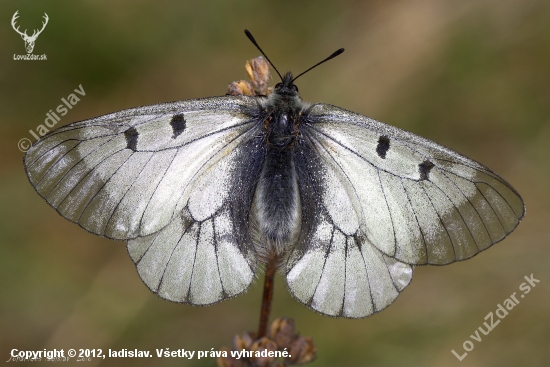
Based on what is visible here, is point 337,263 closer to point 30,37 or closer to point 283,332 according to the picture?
point 283,332

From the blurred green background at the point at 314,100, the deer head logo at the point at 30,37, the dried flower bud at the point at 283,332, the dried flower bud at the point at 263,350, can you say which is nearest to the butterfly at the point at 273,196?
the dried flower bud at the point at 283,332

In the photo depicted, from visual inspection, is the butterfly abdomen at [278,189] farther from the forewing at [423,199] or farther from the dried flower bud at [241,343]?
the dried flower bud at [241,343]

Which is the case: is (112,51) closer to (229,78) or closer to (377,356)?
(229,78)

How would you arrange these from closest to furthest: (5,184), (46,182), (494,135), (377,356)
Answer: (46,182), (377,356), (5,184), (494,135)

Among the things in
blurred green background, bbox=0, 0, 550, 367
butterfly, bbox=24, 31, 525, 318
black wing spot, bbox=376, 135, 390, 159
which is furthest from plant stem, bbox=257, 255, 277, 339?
blurred green background, bbox=0, 0, 550, 367

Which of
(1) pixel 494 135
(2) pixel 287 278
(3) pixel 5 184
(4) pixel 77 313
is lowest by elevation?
(2) pixel 287 278

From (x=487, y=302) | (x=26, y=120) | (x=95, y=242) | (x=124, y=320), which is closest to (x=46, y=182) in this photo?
(x=124, y=320)
